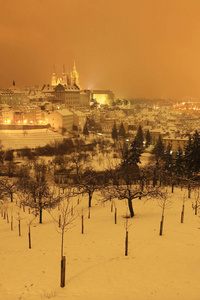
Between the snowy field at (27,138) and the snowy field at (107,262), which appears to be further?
the snowy field at (27,138)

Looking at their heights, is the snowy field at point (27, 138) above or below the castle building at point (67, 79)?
below

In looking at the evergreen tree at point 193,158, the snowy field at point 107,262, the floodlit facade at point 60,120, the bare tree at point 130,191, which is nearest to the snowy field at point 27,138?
the floodlit facade at point 60,120

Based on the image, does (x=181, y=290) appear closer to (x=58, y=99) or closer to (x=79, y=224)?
(x=79, y=224)

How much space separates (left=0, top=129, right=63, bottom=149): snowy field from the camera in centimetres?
4577

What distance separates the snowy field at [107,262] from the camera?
6.53 m

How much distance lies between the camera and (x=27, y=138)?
49594 mm

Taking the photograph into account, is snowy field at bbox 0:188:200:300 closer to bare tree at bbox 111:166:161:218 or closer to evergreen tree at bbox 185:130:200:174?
bare tree at bbox 111:166:161:218

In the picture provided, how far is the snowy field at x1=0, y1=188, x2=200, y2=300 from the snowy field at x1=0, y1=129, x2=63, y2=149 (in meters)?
34.0

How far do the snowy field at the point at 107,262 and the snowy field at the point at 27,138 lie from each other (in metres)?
34.0

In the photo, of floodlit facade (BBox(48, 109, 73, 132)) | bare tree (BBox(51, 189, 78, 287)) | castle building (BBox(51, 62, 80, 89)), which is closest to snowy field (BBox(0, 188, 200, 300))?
bare tree (BBox(51, 189, 78, 287))

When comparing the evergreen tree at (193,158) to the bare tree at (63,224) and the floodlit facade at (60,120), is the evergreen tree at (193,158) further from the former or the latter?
the floodlit facade at (60,120)

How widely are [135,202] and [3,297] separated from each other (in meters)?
10.7

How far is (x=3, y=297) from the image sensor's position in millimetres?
6348

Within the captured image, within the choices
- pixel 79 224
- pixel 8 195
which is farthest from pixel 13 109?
pixel 79 224
